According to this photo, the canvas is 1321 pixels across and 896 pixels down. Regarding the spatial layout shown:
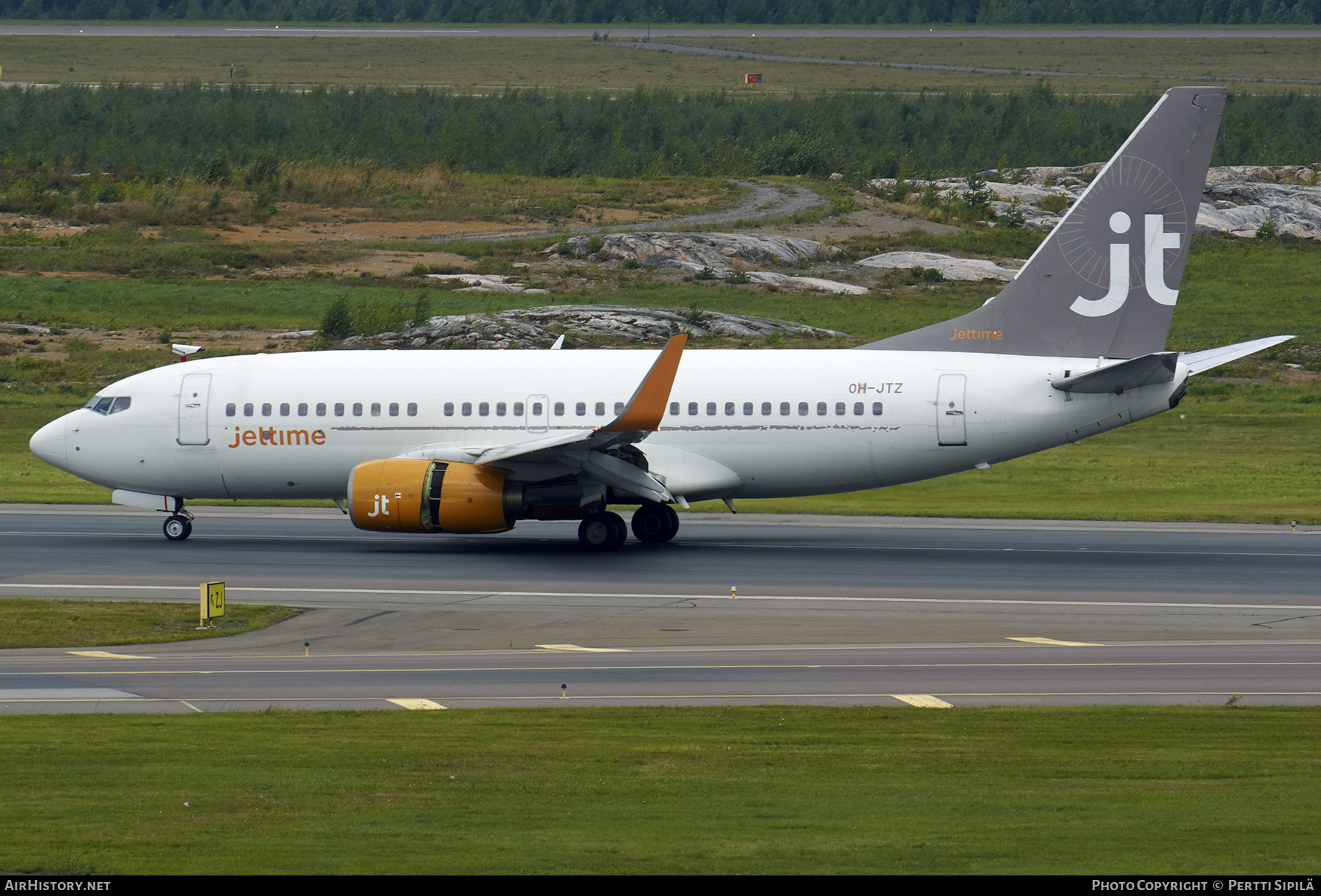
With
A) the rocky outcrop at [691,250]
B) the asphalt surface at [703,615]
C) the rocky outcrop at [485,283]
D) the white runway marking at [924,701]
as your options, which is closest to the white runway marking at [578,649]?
the asphalt surface at [703,615]

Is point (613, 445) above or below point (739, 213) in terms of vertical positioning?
below

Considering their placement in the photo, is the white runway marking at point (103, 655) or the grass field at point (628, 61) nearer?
the white runway marking at point (103, 655)

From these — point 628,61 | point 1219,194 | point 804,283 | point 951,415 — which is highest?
point 628,61

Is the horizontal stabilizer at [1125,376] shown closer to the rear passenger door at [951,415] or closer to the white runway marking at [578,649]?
the rear passenger door at [951,415]

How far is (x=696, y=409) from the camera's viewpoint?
1315 inches

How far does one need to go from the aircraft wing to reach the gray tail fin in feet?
24.4

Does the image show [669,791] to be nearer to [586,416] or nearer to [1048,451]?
[586,416]

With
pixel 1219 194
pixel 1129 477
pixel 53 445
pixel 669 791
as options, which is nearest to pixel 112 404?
pixel 53 445

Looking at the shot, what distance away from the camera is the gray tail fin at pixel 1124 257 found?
32.5 meters

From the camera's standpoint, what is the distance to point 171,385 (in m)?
35.5

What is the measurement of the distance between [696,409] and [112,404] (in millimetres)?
13599

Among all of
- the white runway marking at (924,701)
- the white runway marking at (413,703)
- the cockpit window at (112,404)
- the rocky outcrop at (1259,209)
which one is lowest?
the white runway marking at (413,703)

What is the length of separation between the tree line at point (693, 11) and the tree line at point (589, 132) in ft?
138

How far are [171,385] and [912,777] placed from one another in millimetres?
24870
